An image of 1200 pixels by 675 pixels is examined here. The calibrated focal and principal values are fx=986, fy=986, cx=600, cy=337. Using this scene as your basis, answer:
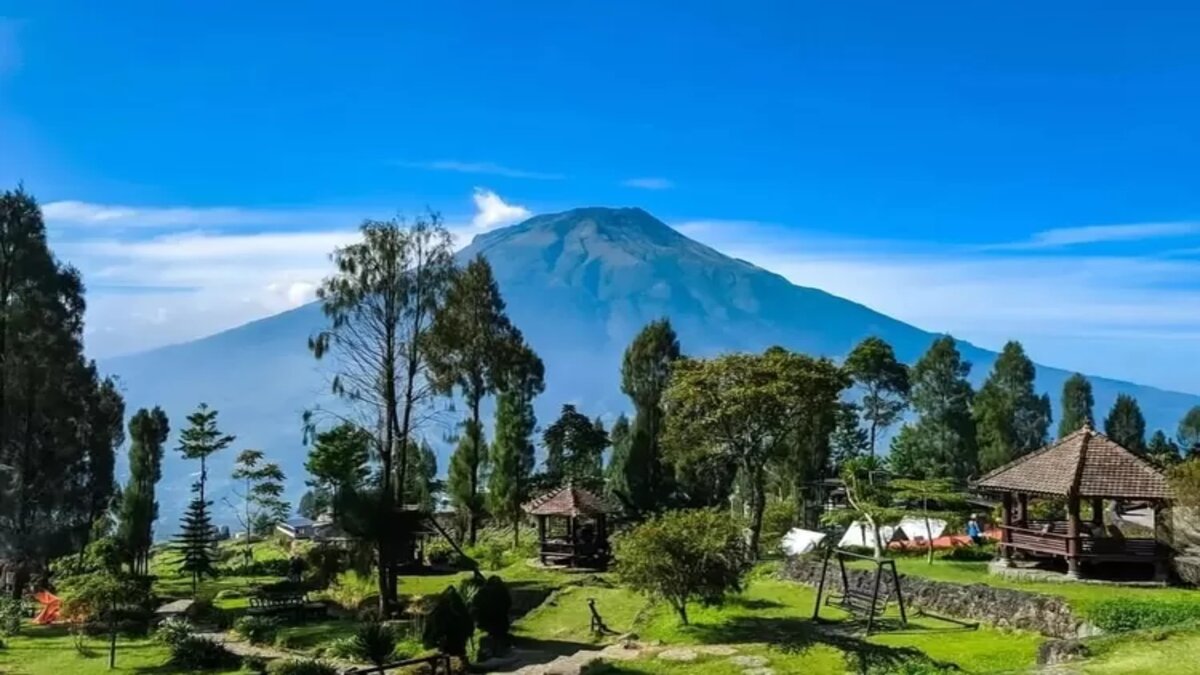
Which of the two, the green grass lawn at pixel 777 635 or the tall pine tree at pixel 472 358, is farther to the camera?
the tall pine tree at pixel 472 358

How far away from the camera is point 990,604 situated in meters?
20.7

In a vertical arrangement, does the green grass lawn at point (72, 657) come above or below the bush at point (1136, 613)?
below

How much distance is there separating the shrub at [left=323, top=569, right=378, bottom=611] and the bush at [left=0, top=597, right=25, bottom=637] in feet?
27.4

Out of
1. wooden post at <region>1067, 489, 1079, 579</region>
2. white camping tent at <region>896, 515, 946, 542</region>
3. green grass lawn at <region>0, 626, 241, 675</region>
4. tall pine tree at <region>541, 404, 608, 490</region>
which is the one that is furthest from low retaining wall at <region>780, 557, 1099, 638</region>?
tall pine tree at <region>541, 404, 608, 490</region>

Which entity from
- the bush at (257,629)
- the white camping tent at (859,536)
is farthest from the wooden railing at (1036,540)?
the bush at (257,629)

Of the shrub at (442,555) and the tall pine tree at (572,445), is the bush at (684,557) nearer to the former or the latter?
the shrub at (442,555)

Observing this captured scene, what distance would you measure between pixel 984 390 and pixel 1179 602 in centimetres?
4404

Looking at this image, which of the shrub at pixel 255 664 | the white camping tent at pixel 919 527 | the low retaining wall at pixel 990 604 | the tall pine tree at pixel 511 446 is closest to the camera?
the low retaining wall at pixel 990 604

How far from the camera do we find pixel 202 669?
66.8 ft

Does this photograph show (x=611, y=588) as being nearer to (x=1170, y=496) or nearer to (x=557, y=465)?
(x=1170, y=496)

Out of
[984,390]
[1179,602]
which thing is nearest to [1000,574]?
[1179,602]

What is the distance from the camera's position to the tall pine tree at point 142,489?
38531mm

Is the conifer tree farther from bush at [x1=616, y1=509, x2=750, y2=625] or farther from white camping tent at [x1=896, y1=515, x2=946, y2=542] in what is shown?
white camping tent at [x1=896, y1=515, x2=946, y2=542]

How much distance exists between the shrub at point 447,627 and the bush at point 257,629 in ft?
21.2
